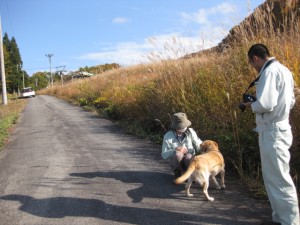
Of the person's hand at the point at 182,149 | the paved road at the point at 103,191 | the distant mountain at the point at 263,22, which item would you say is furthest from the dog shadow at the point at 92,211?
the distant mountain at the point at 263,22

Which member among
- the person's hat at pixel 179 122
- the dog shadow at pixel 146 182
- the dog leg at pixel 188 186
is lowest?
the dog shadow at pixel 146 182

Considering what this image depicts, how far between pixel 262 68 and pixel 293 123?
5.10 feet

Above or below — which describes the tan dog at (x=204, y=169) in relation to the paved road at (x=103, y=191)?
above

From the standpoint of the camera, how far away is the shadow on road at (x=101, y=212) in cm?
401

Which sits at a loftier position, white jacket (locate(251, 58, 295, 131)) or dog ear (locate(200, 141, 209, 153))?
white jacket (locate(251, 58, 295, 131))

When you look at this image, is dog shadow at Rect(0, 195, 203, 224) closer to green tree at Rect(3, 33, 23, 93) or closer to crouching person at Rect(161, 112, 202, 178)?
crouching person at Rect(161, 112, 202, 178)

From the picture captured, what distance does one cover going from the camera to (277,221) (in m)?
3.67

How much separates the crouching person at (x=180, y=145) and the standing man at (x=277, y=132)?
6.44 feet

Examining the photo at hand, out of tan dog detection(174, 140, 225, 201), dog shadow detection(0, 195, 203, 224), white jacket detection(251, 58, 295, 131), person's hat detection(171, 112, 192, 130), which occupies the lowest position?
dog shadow detection(0, 195, 203, 224)

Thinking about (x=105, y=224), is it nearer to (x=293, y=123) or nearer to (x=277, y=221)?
(x=277, y=221)

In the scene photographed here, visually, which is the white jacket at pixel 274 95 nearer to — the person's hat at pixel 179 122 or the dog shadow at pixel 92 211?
the dog shadow at pixel 92 211

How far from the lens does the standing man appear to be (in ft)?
10.7

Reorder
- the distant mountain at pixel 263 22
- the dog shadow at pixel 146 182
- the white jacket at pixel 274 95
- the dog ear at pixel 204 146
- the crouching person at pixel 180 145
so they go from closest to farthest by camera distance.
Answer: the white jacket at pixel 274 95, the dog shadow at pixel 146 182, the dog ear at pixel 204 146, the crouching person at pixel 180 145, the distant mountain at pixel 263 22

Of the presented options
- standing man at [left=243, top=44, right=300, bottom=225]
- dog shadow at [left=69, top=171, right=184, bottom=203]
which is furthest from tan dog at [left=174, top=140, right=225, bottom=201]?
standing man at [left=243, top=44, right=300, bottom=225]
